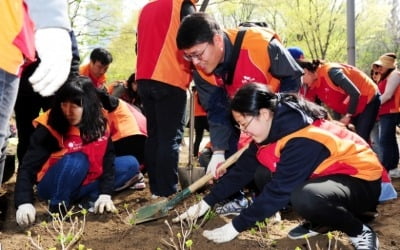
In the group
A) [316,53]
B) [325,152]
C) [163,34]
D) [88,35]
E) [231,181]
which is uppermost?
[163,34]

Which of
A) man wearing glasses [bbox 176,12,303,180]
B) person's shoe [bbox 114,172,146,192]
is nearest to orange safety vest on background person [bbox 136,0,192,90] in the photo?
man wearing glasses [bbox 176,12,303,180]

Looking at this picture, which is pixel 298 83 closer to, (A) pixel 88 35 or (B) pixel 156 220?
(B) pixel 156 220

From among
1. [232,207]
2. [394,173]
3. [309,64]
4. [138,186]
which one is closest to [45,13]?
[232,207]

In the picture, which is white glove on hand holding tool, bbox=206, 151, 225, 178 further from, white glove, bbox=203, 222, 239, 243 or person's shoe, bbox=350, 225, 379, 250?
person's shoe, bbox=350, 225, 379, 250

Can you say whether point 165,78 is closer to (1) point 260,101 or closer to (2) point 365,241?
(1) point 260,101

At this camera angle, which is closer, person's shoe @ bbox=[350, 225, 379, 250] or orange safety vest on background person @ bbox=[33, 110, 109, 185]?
person's shoe @ bbox=[350, 225, 379, 250]

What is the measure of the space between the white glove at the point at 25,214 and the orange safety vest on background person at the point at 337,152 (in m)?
1.50

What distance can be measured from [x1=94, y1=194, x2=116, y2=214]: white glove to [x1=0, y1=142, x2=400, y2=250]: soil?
0.06m

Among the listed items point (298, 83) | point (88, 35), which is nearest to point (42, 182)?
point (298, 83)

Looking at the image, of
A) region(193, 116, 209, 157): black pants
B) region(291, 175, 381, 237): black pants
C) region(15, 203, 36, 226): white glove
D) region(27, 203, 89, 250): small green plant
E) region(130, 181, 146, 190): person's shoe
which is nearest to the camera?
region(27, 203, 89, 250): small green plant

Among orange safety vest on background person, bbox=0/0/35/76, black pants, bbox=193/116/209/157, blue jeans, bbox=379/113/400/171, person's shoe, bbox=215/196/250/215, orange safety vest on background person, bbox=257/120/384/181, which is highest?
orange safety vest on background person, bbox=0/0/35/76

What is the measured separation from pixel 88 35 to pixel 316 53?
10.1m

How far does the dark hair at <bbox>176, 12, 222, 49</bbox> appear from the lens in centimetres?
276

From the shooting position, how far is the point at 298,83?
3068mm
